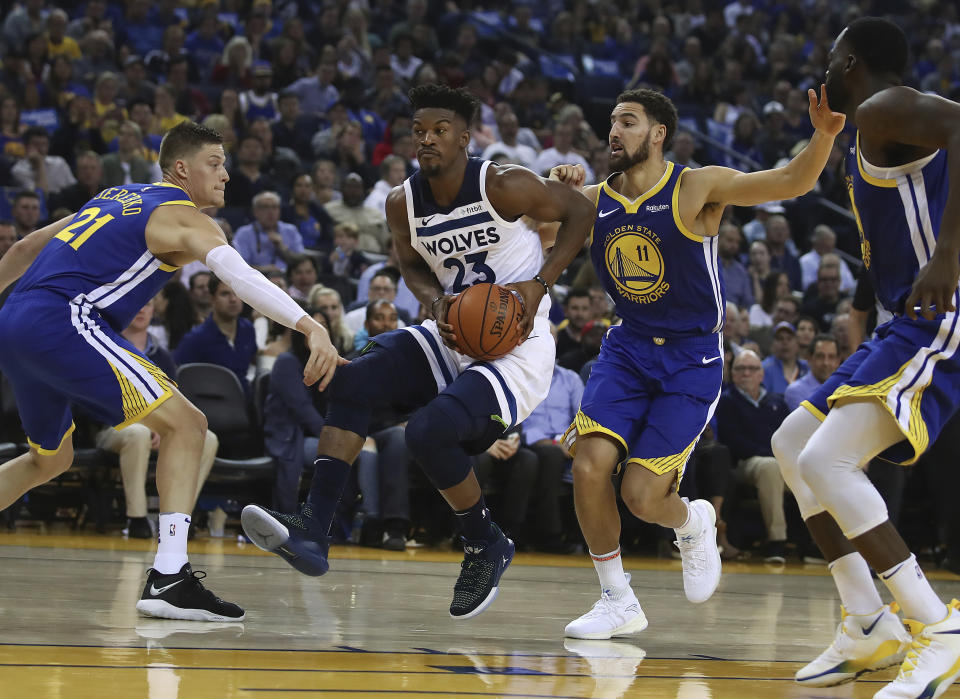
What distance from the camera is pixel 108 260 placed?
4.55m

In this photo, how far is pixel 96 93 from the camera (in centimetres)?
1193

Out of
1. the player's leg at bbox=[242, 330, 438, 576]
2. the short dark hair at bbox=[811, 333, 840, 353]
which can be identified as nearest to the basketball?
the player's leg at bbox=[242, 330, 438, 576]

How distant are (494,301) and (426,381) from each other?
0.48 meters

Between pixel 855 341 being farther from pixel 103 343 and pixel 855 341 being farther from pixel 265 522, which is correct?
pixel 103 343

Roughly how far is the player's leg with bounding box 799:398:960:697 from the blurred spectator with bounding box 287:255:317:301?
22.0 ft

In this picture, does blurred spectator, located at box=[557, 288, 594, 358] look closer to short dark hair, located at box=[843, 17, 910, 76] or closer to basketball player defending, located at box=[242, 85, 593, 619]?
basketball player defending, located at box=[242, 85, 593, 619]

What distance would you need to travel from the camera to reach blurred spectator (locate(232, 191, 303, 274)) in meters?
10.5

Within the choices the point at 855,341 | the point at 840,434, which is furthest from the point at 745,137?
the point at 840,434

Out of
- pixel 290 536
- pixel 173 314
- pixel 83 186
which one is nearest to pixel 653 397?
pixel 290 536

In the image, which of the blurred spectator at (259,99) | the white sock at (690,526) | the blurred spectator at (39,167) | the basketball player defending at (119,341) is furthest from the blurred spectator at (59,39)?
the white sock at (690,526)

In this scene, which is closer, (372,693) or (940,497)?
(372,693)

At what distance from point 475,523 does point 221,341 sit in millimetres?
4439

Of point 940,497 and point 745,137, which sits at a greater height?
point 745,137

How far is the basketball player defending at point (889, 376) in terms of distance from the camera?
3.33 metres
